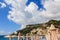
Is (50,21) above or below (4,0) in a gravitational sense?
below

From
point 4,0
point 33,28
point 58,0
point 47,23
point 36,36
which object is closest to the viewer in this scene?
point 58,0

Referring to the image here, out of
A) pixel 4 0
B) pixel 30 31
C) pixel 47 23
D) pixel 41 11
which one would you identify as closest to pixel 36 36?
pixel 30 31

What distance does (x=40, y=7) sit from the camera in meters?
4.26

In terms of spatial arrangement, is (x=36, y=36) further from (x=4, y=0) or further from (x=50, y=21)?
(x=4, y=0)

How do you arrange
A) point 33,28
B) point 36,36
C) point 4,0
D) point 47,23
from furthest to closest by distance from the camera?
point 36,36, point 33,28, point 47,23, point 4,0

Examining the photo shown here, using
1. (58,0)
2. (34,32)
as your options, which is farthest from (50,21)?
(34,32)

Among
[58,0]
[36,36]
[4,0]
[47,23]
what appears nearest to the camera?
[58,0]

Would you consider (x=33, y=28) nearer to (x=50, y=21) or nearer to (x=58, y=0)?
(x=50, y=21)

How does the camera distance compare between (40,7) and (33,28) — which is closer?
(40,7)

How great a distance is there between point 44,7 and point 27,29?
5.11ft

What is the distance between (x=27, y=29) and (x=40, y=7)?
153cm

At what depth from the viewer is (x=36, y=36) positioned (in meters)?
6.04

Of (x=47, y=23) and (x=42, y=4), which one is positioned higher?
(x=42, y=4)

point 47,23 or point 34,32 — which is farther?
point 34,32
